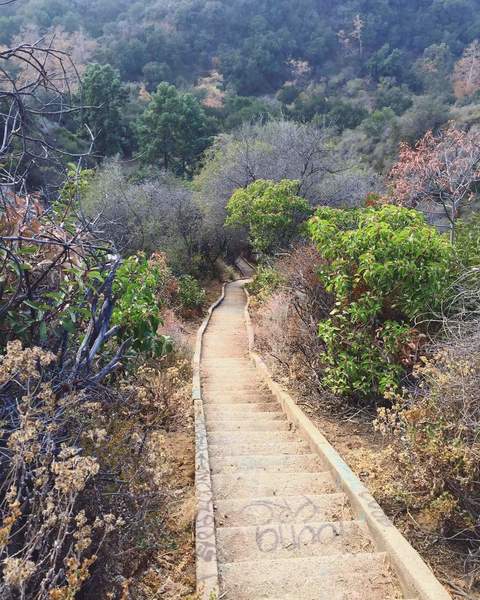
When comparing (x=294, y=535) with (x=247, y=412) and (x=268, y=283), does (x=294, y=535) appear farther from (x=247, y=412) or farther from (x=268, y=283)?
(x=268, y=283)

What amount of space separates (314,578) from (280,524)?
68 centimetres

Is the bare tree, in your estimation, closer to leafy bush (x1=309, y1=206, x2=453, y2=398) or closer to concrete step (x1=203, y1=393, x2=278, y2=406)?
leafy bush (x1=309, y1=206, x2=453, y2=398)

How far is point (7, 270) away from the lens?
10.8 feet

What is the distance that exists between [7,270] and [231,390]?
523 centimetres

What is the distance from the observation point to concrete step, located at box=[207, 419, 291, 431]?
6121mm

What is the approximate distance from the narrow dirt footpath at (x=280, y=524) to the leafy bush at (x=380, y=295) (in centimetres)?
116

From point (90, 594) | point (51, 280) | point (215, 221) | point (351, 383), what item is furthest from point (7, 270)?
point (215, 221)

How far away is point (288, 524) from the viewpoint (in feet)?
12.3

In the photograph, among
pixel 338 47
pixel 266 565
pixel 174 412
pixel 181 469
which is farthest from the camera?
pixel 338 47

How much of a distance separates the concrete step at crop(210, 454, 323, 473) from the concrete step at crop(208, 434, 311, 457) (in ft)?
0.55

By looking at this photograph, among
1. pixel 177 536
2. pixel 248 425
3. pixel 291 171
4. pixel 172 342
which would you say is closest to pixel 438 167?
pixel 291 171

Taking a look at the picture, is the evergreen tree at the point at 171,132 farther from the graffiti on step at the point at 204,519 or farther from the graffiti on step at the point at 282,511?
the graffiti on step at the point at 282,511

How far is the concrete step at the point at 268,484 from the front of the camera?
4320 mm

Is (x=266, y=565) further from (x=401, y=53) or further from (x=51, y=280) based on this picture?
(x=401, y=53)
